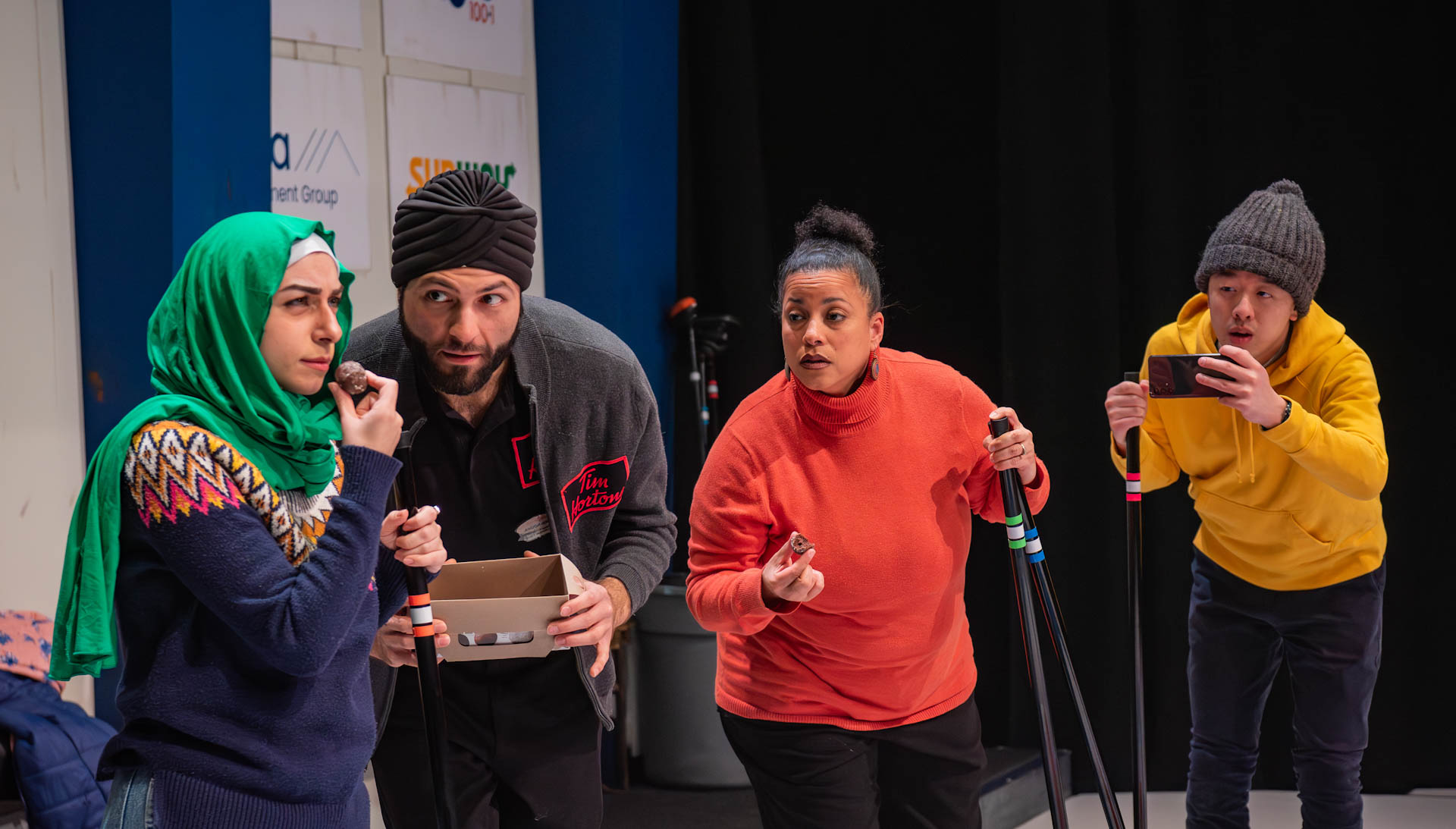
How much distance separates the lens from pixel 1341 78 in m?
4.23

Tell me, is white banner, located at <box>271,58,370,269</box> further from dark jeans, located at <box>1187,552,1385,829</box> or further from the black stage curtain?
dark jeans, located at <box>1187,552,1385,829</box>

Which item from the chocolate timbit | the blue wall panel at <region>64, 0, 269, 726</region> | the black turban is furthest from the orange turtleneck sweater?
the blue wall panel at <region>64, 0, 269, 726</region>

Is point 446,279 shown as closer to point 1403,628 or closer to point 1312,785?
point 1312,785

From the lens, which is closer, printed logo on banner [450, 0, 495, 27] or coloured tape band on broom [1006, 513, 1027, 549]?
coloured tape band on broom [1006, 513, 1027, 549]

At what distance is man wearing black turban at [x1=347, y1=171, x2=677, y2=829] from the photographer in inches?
86.6

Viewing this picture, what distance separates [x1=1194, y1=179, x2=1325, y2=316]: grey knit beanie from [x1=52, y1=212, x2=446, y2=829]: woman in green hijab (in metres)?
2.08

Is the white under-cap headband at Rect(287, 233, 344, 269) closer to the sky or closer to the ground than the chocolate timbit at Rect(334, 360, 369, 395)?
closer to the sky

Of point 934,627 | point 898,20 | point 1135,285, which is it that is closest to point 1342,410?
point 934,627

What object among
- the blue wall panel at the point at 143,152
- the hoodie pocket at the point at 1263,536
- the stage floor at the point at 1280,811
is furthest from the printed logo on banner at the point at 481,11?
the stage floor at the point at 1280,811

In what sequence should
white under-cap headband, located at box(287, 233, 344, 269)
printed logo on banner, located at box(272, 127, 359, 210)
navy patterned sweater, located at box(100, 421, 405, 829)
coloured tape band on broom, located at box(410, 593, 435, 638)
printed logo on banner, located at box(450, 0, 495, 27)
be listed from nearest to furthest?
navy patterned sweater, located at box(100, 421, 405, 829) → white under-cap headband, located at box(287, 233, 344, 269) → coloured tape band on broom, located at box(410, 593, 435, 638) → printed logo on banner, located at box(272, 127, 359, 210) → printed logo on banner, located at box(450, 0, 495, 27)

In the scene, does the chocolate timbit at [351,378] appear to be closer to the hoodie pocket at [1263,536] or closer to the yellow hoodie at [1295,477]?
the yellow hoodie at [1295,477]

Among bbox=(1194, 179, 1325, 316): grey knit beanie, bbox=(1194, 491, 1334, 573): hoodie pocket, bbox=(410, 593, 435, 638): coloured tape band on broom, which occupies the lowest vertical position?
bbox=(1194, 491, 1334, 573): hoodie pocket

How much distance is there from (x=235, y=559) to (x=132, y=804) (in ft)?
1.14

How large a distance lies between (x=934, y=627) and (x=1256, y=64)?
285cm
